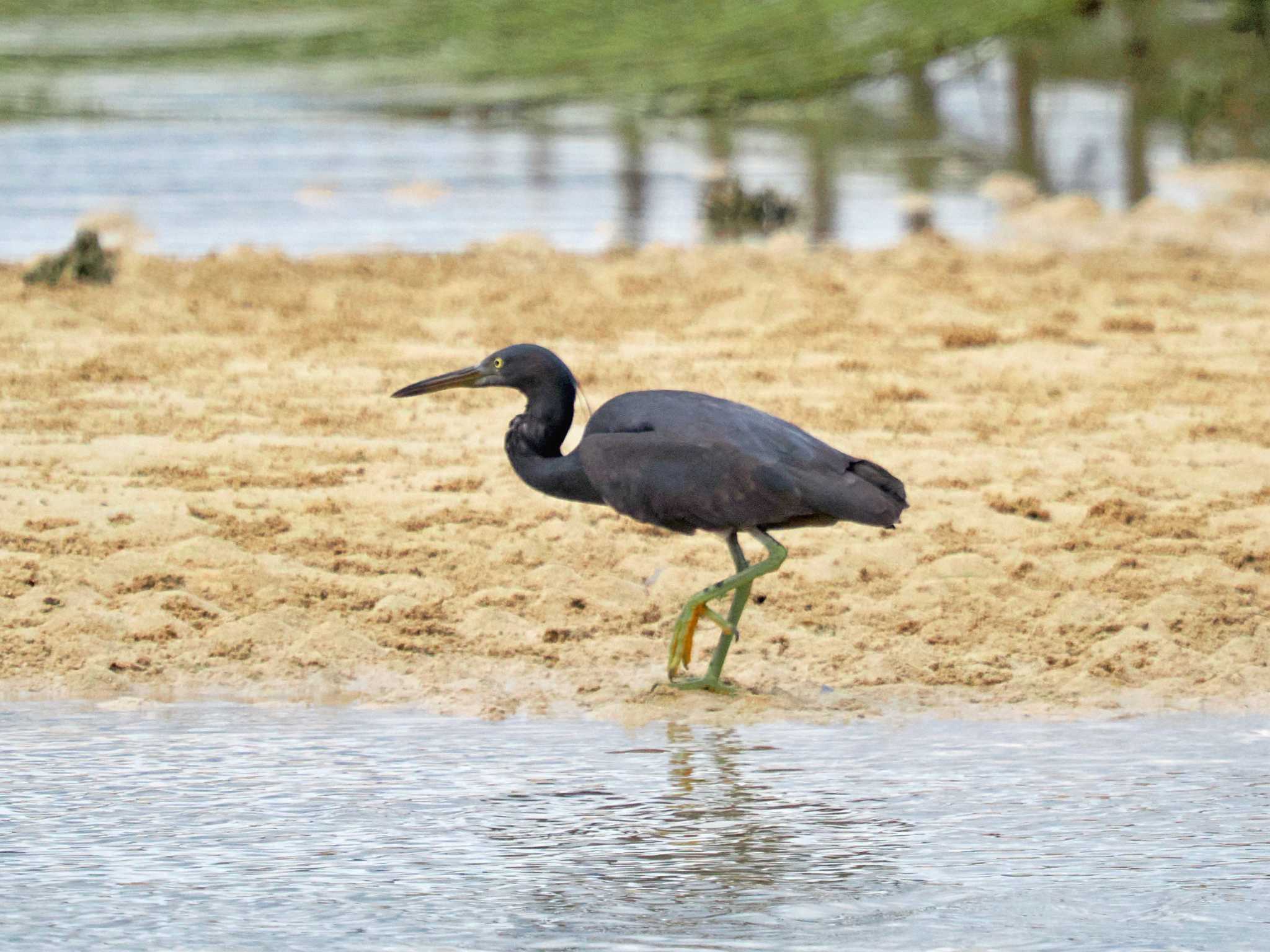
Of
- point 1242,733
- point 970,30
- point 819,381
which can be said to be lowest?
point 1242,733

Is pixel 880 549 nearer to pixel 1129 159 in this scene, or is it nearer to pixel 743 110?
pixel 1129 159

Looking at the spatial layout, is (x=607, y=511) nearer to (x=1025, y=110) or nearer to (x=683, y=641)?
(x=683, y=641)

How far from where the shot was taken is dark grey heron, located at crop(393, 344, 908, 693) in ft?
20.0

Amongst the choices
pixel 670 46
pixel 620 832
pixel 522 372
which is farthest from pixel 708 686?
pixel 670 46

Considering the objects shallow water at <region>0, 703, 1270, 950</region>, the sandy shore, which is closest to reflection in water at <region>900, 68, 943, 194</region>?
the sandy shore

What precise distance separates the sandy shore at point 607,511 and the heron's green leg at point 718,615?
125mm

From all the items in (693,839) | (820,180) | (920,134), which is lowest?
(693,839)

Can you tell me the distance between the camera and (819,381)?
1022 cm

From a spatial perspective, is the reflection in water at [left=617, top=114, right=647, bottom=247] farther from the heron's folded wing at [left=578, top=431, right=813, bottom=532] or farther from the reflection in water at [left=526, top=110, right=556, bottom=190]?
the heron's folded wing at [left=578, top=431, right=813, bottom=532]

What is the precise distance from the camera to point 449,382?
671 centimetres

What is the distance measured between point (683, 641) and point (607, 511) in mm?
1729

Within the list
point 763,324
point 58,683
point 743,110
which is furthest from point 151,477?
point 743,110

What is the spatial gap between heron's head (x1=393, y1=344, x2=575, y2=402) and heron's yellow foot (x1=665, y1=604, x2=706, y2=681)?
0.77m

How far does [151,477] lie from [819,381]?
3.29m
